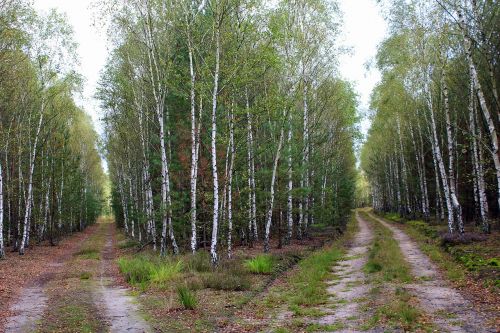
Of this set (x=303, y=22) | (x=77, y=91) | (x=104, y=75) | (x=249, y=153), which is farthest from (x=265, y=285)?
(x=77, y=91)

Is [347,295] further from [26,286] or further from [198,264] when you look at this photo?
[26,286]

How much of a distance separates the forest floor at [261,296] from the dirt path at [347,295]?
2 centimetres

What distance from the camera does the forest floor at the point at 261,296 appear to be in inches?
323

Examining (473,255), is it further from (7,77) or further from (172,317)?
(7,77)

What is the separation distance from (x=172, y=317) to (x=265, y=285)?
4239 millimetres

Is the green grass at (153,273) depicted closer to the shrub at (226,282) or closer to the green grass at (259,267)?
the shrub at (226,282)

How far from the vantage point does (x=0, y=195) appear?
795 inches

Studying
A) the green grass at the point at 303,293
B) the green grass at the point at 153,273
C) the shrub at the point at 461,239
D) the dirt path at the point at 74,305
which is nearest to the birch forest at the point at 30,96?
the dirt path at the point at 74,305

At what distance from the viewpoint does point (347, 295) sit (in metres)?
10.9

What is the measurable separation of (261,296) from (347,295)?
2288 mm

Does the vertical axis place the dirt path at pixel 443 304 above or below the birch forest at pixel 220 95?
below

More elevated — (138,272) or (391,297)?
(138,272)

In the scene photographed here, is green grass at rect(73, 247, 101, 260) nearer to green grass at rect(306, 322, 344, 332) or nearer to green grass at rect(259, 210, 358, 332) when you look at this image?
green grass at rect(259, 210, 358, 332)

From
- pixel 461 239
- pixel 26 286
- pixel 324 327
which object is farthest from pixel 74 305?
pixel 461 239
